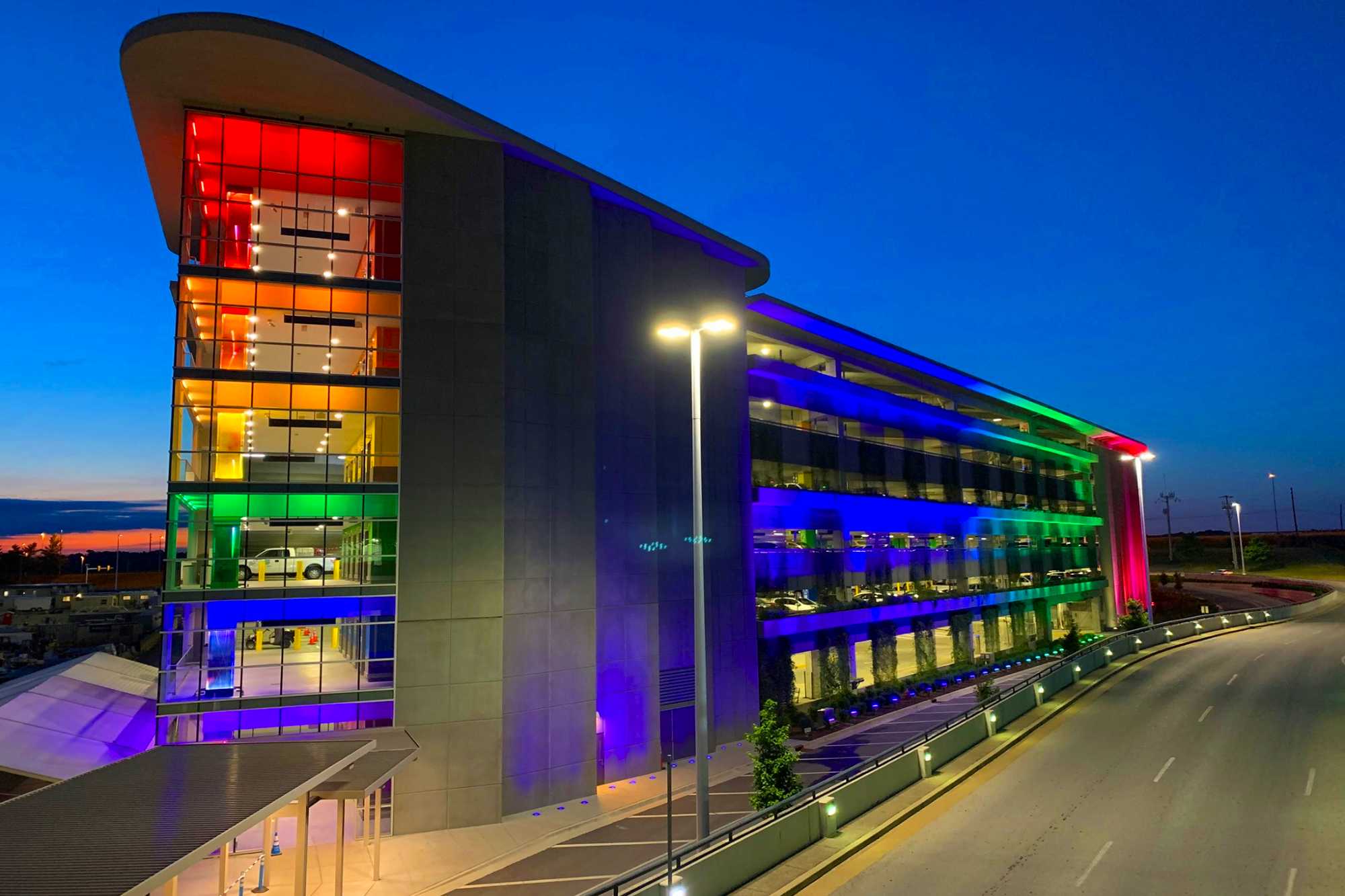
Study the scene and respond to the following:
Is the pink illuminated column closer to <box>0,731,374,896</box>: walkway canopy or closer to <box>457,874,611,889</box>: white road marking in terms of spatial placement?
<box>457,874,611,889</box>: white road marking

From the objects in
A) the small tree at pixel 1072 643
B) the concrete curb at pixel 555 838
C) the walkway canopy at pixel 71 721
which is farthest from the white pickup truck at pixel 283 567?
the small tree at pixel 1072 643

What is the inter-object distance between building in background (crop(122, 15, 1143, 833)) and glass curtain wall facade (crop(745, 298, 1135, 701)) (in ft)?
11.4

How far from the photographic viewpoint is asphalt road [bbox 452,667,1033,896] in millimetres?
18562

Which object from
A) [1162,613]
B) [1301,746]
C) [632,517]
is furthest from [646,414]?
[1162,613]

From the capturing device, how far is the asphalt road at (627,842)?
18562mm

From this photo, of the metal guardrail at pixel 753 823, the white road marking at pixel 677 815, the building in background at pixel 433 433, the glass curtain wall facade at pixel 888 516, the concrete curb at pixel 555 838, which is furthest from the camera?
the glass curtain wall facade at pixel 888 516

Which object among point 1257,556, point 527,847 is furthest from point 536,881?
point 1257,556

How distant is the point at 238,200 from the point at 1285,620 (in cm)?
7538

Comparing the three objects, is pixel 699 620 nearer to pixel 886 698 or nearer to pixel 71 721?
pixel 71 721

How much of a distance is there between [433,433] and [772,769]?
12980mm

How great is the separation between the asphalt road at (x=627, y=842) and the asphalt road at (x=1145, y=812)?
560 centimetres

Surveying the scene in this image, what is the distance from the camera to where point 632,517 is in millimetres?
28625

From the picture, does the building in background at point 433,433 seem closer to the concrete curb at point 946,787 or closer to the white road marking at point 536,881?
the white road marking at point 536,881

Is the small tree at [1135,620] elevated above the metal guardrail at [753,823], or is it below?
below
